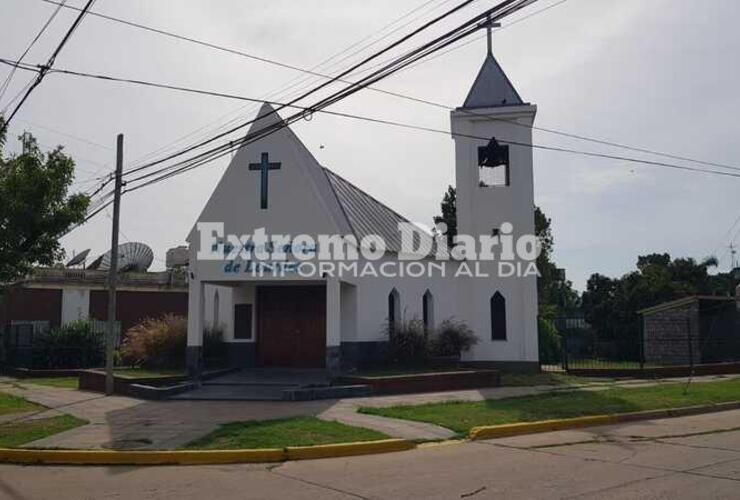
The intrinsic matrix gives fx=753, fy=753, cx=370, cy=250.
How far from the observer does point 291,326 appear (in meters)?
24.6

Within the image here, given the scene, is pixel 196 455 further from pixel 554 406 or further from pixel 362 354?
pixel 362 354

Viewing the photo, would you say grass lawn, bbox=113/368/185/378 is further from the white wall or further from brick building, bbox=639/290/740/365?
brick building, bbox=639/290/740/365

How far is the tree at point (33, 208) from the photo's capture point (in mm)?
15414

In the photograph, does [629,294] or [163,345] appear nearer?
[163,345]

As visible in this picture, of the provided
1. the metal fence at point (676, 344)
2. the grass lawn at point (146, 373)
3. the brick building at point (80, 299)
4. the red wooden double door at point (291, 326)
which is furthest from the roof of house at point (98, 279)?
the metal fence at point (676, 344)

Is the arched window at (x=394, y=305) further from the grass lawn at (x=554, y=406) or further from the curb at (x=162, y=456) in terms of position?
the curb at (x=162, y=456)

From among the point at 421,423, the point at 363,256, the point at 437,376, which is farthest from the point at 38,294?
the point at 421,423

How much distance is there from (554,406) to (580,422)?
5.77 ft

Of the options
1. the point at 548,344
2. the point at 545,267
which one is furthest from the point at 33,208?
the point at 545,267

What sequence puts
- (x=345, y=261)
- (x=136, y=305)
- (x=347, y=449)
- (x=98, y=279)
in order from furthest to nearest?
1. (x=136, y=305)
2. (x=98, y=279)
3. (x=345, y=261)
4. (x=347, y=449)

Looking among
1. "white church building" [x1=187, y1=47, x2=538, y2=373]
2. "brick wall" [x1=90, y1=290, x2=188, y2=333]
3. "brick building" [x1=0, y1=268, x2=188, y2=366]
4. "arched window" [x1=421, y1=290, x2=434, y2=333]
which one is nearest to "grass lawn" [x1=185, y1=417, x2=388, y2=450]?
"white church building" [x1=187, y1=47, x2=538, y2=373]

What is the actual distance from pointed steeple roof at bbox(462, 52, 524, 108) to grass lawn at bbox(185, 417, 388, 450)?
15843 mm

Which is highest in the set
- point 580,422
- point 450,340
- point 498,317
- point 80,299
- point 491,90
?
point 491,90

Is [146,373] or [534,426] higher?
[146,373]
